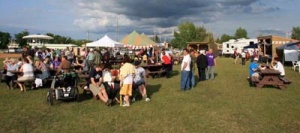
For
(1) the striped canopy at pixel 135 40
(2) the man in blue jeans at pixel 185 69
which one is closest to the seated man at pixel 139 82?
(2) the man in blue jeans at pixel 185 69

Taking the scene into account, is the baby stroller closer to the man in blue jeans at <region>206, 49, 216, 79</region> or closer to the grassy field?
the grassy field

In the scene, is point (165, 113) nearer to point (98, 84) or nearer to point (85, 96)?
point (98, 84)

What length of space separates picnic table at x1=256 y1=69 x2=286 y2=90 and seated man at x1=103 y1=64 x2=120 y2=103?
5725 millimetres

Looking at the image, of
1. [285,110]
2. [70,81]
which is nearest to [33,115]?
[70,81]

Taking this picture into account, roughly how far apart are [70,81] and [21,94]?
2492mm

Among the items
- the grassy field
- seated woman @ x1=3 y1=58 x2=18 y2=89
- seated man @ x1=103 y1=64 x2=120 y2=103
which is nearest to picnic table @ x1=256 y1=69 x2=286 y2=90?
the grassy field

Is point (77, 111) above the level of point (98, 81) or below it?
below

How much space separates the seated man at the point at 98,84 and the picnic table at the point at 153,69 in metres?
6.02

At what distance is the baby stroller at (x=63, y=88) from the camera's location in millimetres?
8477

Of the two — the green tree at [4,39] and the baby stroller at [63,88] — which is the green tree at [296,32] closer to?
the green tree at [4,39]

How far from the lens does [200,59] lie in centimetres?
1332

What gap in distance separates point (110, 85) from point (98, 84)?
1.45ft

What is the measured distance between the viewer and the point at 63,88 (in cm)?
863

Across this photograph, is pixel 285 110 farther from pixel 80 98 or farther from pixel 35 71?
pixel 35 71
